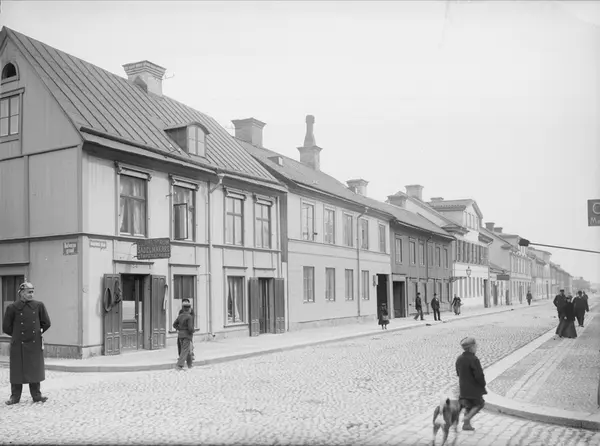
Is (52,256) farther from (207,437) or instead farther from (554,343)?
(554,343)

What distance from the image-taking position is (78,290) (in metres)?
17.2

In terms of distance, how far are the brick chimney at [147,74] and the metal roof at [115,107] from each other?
0.52 m

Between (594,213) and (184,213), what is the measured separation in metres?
14.2

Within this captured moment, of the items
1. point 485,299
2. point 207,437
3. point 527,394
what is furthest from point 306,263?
point 485,299

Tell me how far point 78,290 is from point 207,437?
10.5 metres

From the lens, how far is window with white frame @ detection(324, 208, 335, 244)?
31969 mm

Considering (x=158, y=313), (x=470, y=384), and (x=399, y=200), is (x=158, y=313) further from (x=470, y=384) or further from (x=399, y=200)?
(x=399, y=200)

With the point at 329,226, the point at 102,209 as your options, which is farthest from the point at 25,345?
the point at 329,226

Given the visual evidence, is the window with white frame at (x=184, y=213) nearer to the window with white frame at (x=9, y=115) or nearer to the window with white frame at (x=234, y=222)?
the window with white frame at (x=234, y=222)

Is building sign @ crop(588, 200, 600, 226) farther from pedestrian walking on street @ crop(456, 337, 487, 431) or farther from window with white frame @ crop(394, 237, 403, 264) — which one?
window with white frame @ crop(394, 237, 403, 264)

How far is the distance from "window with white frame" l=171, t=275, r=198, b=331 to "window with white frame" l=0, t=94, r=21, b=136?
6.30 meters

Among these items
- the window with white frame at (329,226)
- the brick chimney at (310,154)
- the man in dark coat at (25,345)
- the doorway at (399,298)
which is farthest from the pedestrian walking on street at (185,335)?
the doorway at (399,298)

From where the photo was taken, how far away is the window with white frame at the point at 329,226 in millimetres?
31969

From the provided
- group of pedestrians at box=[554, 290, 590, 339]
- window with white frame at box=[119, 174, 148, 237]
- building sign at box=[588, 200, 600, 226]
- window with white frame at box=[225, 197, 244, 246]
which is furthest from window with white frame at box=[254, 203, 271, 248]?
building sign at box=[588, 200, 600, 226]
